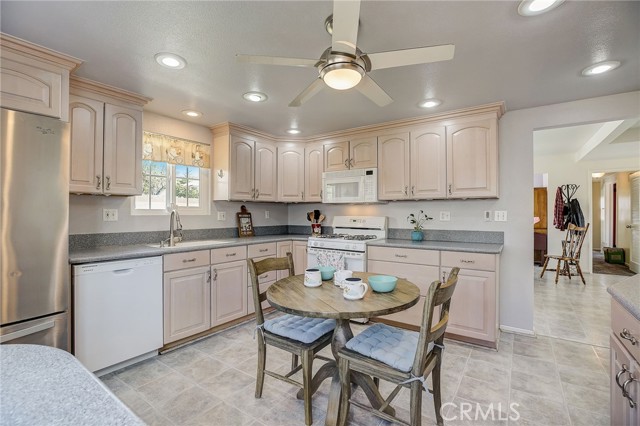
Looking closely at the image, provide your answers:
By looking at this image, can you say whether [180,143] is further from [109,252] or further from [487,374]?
[487,374]

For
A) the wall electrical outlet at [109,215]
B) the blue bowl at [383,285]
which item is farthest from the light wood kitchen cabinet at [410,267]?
the wall electrical outlet at [109,215]

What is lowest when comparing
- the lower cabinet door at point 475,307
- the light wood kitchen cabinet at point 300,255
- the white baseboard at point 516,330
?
the white baseboard at point 516,330

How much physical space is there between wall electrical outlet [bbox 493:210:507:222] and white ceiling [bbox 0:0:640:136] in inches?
43.1

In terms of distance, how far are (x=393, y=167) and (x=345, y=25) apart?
230 cm

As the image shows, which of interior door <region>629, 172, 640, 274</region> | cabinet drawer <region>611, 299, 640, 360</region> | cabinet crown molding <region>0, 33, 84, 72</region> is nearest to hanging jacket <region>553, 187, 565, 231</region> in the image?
interior door <region>629, 172, 640, 274</region>

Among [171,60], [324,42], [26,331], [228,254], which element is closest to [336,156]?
[228,254]

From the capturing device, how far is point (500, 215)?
3139 mm

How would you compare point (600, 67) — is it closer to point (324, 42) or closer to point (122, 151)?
point (324, 42)

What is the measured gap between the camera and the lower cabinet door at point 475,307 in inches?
104

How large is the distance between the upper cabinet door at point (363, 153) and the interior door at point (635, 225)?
6.01 metres

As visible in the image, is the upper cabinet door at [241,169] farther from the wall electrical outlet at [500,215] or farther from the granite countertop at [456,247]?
the wall electrical outlet at [500,215]

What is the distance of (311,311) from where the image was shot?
4.74ft

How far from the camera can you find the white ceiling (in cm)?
156

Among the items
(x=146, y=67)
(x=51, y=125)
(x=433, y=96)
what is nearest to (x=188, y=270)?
(x=51, y=125)
